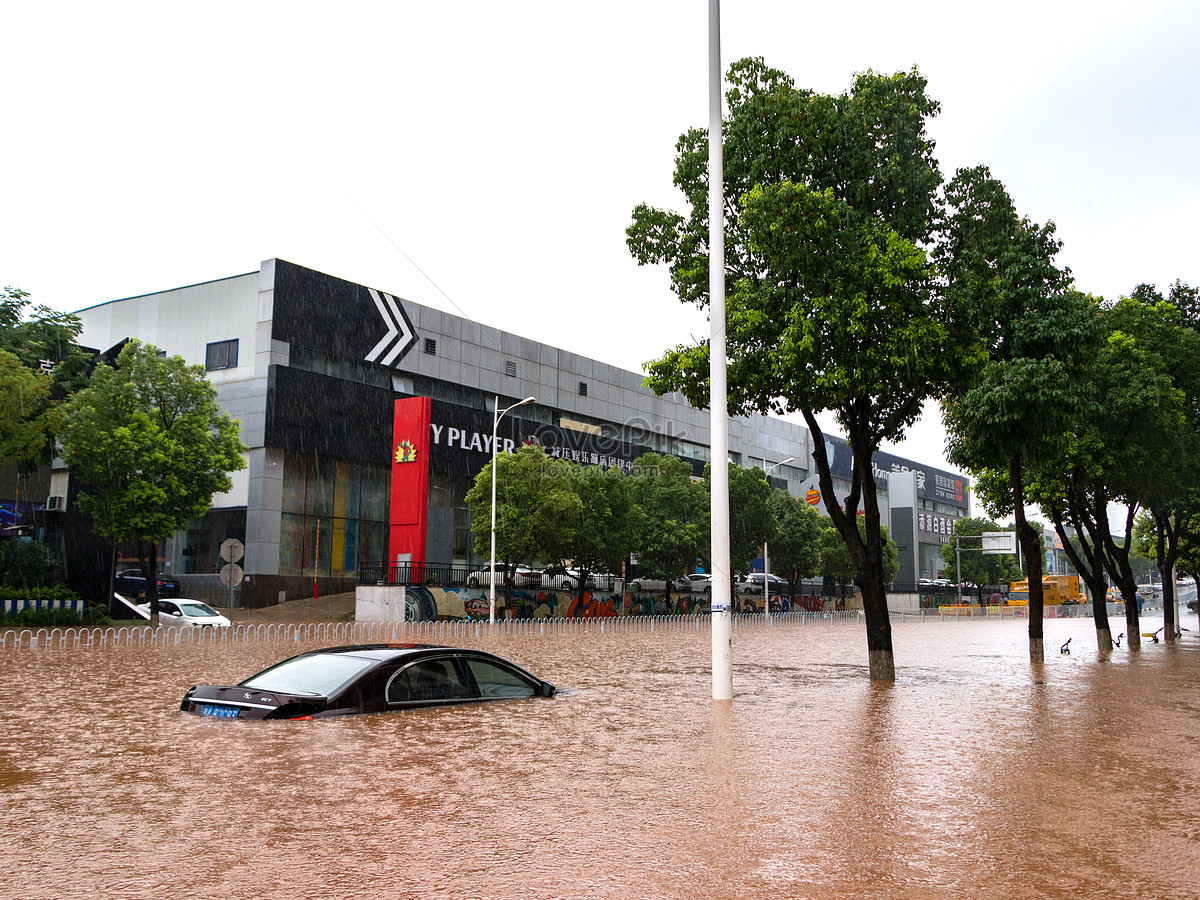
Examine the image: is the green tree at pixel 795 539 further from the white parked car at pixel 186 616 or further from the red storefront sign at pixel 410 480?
the white parked car at pixel 186 616

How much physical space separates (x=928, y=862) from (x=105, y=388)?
3208 cm

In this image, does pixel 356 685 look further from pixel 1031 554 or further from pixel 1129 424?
pixel 1129 424

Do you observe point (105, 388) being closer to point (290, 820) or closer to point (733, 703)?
point (733, 703)

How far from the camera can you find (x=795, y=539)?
64125mm

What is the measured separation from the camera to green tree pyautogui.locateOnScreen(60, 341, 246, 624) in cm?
3100

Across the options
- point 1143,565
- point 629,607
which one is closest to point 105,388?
point 629,607

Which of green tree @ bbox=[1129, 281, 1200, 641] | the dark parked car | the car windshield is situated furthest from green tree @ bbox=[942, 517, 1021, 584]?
the car windshield

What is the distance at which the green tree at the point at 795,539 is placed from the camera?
64.1 metres

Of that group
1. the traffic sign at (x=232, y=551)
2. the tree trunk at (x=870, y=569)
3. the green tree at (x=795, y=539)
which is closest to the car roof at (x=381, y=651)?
the tree trunk at (x=870, y=569)

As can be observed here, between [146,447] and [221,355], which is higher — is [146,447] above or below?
below

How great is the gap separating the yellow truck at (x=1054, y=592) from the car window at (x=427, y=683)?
7949cm

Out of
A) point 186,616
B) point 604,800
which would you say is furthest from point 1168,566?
point 604,800

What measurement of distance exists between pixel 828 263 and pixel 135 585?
33936 mm

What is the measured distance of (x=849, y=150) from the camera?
1762 cm
